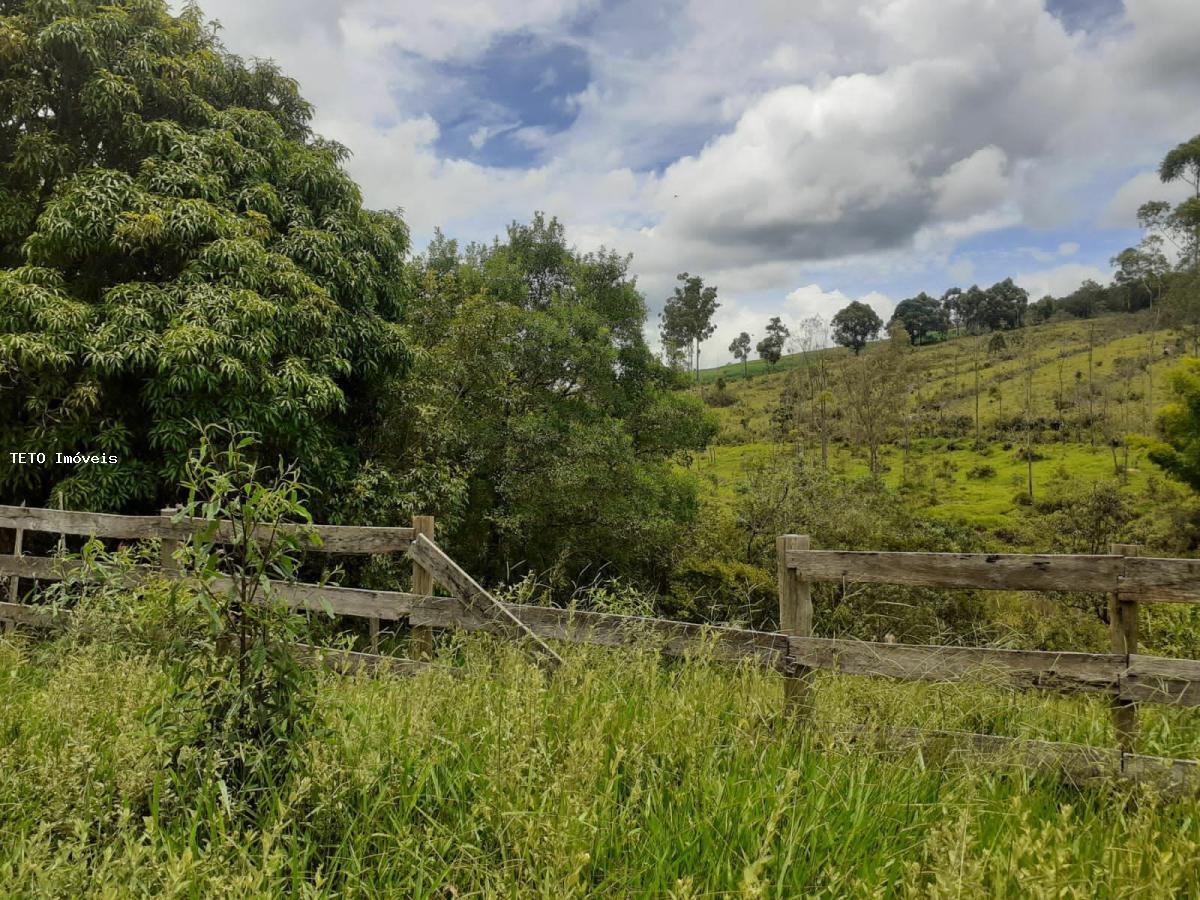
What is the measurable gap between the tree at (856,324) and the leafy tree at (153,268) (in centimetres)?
10019

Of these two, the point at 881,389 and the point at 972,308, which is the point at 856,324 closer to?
the point at 972,308

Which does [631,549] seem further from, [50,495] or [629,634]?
[629,634]

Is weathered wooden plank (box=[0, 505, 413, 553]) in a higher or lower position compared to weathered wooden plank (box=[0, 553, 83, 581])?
higher

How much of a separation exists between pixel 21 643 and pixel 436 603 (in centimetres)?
359

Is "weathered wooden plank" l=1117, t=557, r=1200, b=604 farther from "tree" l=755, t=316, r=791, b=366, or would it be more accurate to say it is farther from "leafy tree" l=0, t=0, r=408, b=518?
"tree" l=755, t=316, r=791, b=366

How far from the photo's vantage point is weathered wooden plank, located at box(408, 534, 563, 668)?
5105mm

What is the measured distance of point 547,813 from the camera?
8.14 ft

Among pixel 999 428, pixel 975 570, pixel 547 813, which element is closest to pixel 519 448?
pixel 975 570

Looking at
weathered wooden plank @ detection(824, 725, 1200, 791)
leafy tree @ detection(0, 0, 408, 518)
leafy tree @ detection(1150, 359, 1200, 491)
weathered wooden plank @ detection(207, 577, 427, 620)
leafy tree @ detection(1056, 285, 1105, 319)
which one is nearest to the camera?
weathered wooden plank @ detection(824, 725, 1200, 791)

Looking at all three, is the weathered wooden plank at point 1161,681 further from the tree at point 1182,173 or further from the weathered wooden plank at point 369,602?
the tree at point 1182,173

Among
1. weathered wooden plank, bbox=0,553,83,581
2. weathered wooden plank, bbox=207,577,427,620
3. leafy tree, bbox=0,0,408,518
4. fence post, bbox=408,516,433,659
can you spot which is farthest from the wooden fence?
leafy tree, bbox=0,0,408,518

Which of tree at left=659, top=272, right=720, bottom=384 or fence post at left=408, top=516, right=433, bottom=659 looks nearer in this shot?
fence post at left=408, top=516, right=433, bottom=659

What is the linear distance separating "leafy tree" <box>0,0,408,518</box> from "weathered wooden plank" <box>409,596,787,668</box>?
5.33 m

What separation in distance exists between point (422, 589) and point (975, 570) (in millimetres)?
4177
